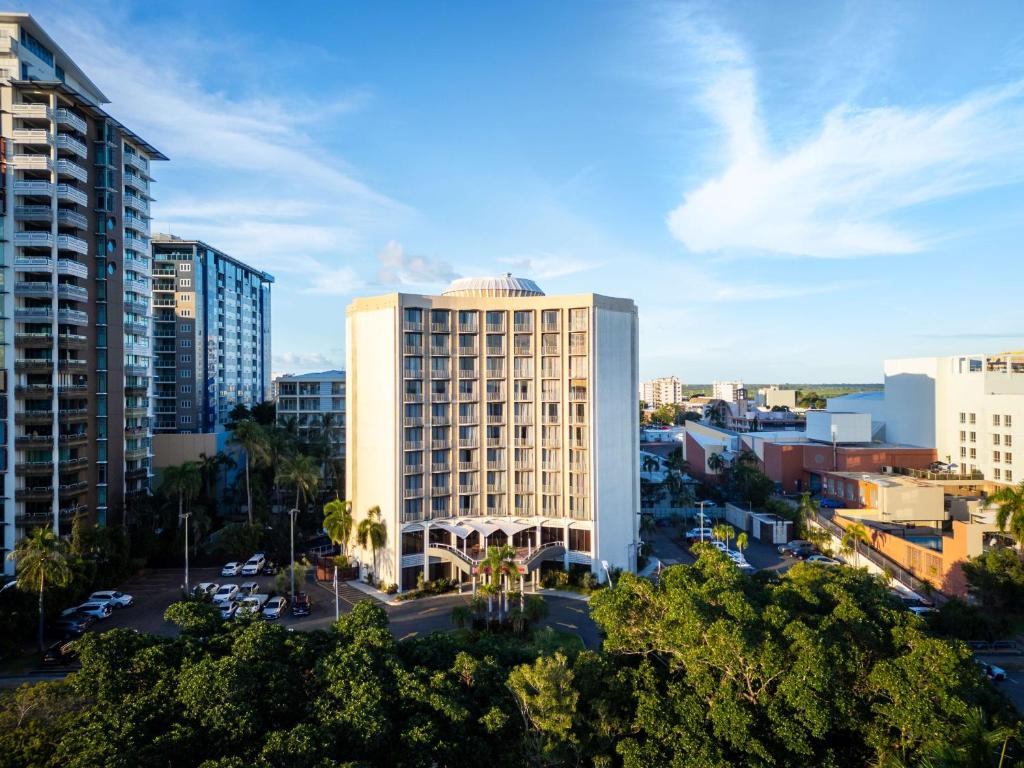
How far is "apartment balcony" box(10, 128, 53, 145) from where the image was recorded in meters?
42.6

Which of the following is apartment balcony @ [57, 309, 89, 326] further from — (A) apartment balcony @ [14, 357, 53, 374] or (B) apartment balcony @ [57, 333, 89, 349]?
(A) apartment balcony @ [14, 357, 53, 374]

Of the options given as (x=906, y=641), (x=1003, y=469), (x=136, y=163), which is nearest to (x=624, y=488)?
(x=906, y=641)

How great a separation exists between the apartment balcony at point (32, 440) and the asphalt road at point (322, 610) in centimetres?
1189

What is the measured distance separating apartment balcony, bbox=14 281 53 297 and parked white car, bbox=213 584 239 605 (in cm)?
2470

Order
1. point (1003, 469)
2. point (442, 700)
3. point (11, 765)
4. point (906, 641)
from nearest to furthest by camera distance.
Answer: point (11, 765) → point (442, 700) → point (906, 641) → point (1003, 469)

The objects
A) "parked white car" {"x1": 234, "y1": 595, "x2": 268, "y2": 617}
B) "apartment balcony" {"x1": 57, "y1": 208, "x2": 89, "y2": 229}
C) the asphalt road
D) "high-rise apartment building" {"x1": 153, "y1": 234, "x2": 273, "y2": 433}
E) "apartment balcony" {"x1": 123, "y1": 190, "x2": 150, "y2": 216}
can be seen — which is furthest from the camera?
"high-rise apartment building" {"x1": 153, "y1": 234, "x2": 273, "y2": 433}

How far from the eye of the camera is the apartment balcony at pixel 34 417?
138ft

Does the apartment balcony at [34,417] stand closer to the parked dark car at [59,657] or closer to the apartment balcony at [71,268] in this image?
the apartment balcony at [71,268]

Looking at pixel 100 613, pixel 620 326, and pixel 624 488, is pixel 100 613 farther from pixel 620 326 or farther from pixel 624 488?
pixel 620 326

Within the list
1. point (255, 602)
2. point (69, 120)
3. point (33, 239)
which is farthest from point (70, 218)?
point (255, 602)

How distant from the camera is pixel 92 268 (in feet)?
158

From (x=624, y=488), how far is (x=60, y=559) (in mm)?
37526

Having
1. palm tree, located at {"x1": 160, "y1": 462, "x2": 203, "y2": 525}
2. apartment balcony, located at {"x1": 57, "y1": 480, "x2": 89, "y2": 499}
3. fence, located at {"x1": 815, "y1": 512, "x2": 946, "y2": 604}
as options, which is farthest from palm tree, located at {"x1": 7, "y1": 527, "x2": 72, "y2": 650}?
fence, located at {"x1": 815, "y1": 512, "x2": 946, "y2": 604}

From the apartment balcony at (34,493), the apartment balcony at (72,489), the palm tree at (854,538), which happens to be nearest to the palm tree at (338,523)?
the apartment balcony at (72,489)
